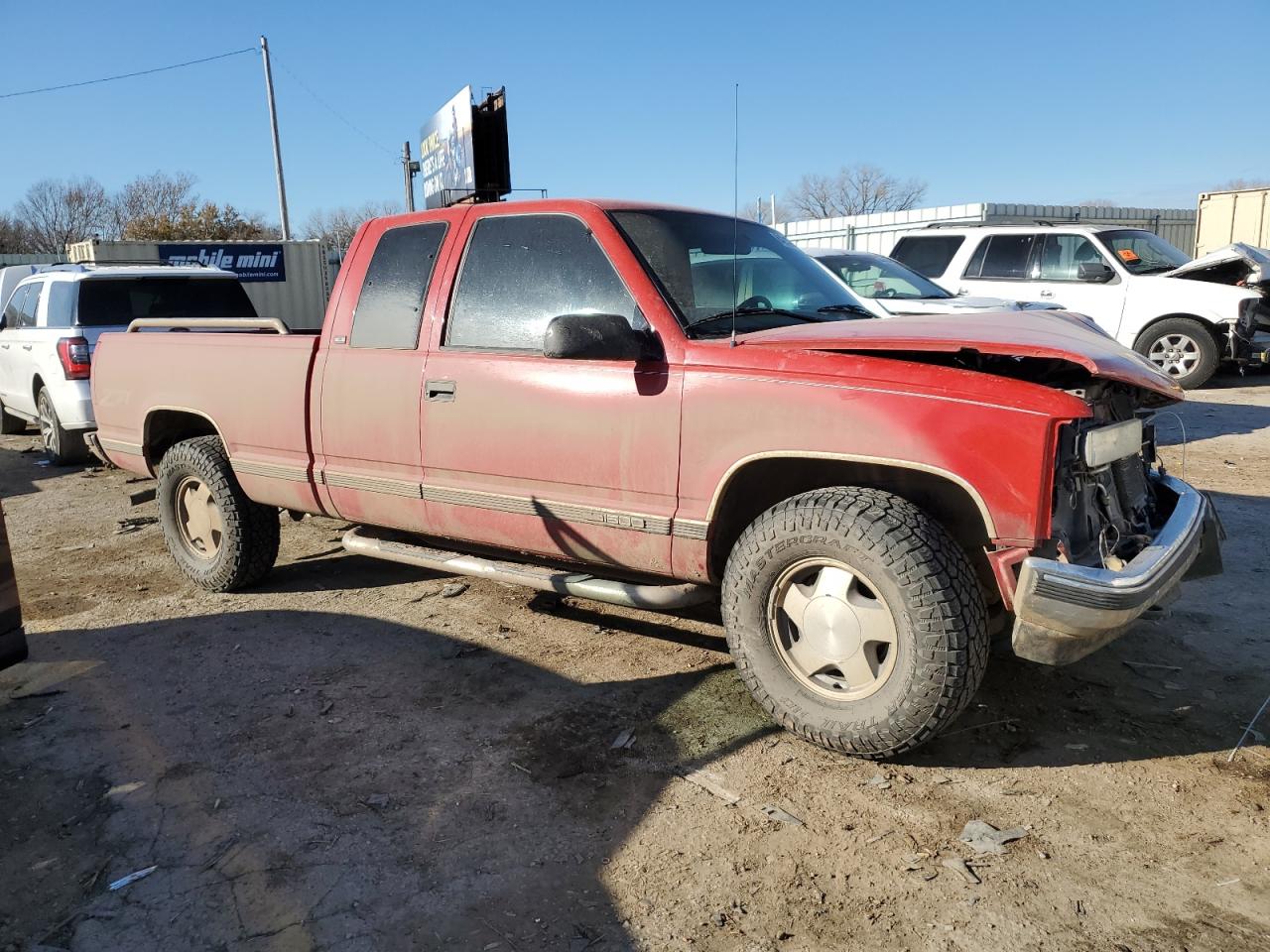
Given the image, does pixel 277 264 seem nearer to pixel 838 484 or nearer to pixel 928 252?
pixel 928 252

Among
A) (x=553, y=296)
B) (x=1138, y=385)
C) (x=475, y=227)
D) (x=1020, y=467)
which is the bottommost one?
(x=1020, y=467)

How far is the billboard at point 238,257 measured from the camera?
69.8 feet

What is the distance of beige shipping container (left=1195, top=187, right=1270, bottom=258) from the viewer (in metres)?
18.5

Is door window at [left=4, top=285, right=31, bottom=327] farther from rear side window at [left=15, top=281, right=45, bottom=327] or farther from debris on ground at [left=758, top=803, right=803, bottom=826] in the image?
debris on ground at [left=758, top=803, right=803, bottom=826]

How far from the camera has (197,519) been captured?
525 centimetres

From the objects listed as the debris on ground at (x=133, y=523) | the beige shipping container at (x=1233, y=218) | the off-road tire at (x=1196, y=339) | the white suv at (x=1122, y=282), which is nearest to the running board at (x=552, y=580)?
the debris on ground at (x=133, y=523)

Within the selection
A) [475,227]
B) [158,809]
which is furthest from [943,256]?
[158,809]

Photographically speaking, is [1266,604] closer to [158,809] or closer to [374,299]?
[374,299]

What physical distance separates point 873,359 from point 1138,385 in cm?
93

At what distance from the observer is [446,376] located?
400cm

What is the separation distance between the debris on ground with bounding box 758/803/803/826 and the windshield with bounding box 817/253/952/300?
6742 millimetres

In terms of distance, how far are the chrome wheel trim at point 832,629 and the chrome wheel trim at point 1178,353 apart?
33.3ft

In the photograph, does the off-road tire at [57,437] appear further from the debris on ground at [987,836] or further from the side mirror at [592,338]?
the debris on ground at [987,836]

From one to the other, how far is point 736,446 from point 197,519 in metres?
3.50
